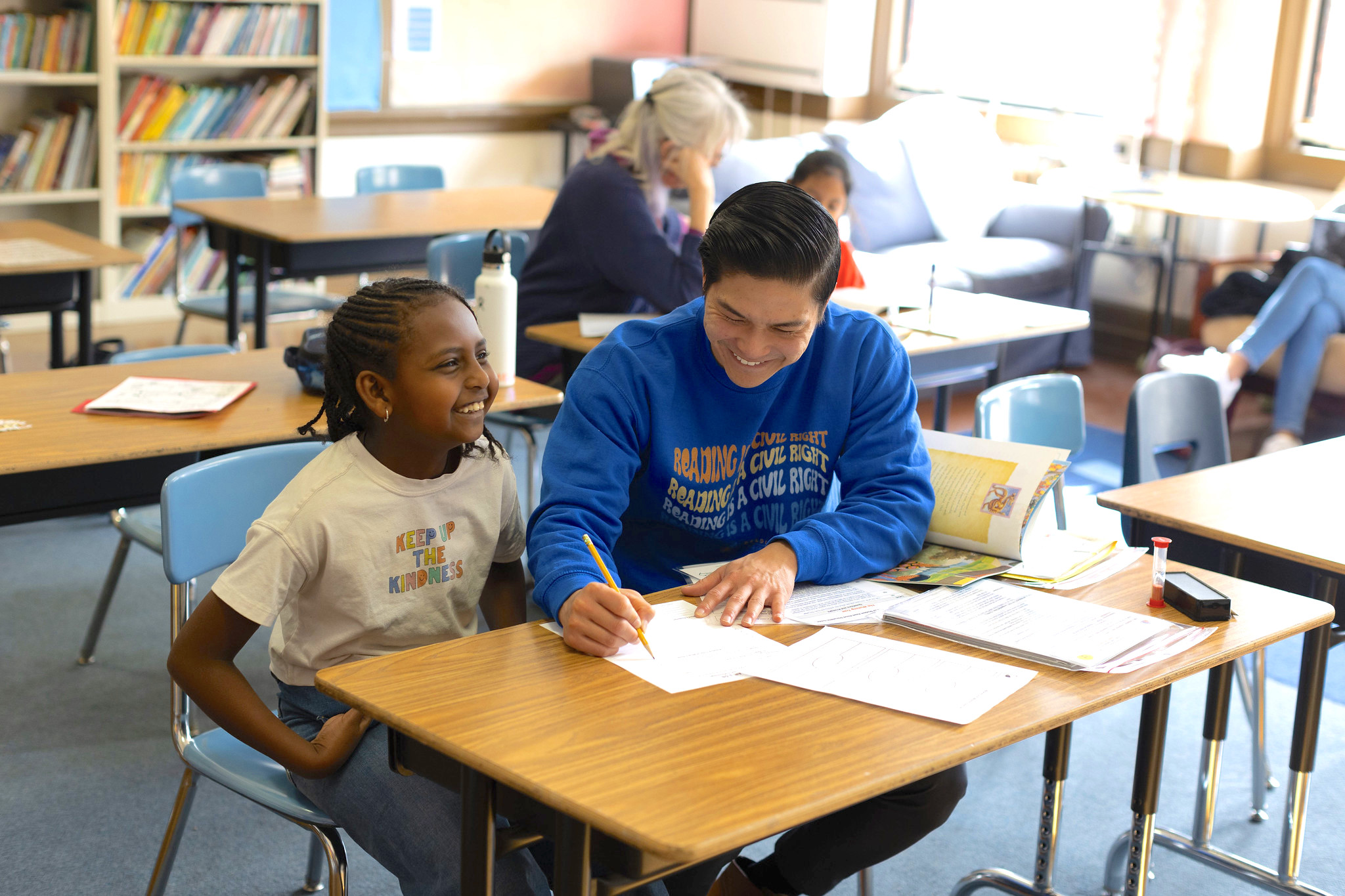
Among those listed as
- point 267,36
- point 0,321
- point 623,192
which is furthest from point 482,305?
point 267,36

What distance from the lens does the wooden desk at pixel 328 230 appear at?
12.4 ft

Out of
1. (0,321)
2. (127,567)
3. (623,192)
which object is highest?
(623,192)

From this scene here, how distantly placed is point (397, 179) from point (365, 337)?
3.51 metres

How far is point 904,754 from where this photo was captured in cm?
112

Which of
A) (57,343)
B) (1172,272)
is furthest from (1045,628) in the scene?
(1172,272)

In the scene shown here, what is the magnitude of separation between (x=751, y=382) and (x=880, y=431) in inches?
7.5

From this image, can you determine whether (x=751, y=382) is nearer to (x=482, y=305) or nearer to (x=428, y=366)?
Result: (x=428, y=366)

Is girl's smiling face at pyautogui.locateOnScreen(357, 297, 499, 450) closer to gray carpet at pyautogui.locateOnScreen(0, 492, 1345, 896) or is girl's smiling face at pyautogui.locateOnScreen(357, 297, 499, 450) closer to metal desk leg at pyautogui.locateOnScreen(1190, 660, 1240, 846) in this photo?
gray carpet at pyautogui.locateOnScreen(0, 492, 1345, 896)

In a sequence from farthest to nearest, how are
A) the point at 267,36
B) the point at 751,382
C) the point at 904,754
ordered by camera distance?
the point at 267,36, the point at 751,382, the point at 904,754

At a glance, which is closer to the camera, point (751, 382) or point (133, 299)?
point (751, 382)

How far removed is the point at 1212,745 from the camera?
1988 mm

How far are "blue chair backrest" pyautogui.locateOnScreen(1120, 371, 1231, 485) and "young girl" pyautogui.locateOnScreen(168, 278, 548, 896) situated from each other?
1.30m

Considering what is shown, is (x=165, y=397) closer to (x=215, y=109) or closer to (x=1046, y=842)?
(x=1046, y=842)

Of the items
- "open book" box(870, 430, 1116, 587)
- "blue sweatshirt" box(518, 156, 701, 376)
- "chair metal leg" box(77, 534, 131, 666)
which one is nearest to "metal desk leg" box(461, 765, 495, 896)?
"open book" box(870, 430, 1116, 587)
